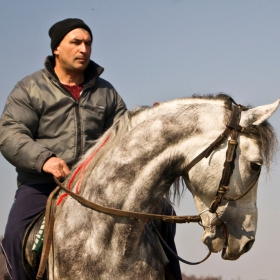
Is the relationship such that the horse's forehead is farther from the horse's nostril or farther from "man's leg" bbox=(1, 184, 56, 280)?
"man's leg" bbox=(1, 184, 56, 280)

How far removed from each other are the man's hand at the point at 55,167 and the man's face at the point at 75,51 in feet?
4.18

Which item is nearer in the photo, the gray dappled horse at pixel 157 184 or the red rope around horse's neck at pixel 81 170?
the gray dappled horse at pixel 157 184

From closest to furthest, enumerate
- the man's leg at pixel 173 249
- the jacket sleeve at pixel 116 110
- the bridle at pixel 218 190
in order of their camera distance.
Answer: the bridle at pixel 218 190
the man's leg at pixel 173 249
the jacket sleeve at pixel 116 110

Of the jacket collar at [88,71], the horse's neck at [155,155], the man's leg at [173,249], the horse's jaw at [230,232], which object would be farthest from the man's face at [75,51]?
the horse's jaw at [230,232]

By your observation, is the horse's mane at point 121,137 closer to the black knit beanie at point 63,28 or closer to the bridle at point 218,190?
the bridle at point 218,190

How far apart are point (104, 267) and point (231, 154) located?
147 cm

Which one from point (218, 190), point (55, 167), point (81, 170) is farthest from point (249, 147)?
point (55, 167)

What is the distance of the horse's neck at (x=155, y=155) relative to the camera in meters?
5.12

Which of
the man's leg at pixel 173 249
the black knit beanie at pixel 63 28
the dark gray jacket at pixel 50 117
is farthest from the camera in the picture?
the black knit beanie at pixel 63 28

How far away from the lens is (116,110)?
6855mm

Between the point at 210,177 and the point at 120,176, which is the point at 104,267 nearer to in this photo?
the point at 120,176

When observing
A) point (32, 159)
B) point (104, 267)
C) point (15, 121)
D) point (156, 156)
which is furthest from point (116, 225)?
point (15, 121)

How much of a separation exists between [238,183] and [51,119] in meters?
2.25

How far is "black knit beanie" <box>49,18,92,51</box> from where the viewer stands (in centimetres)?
653
